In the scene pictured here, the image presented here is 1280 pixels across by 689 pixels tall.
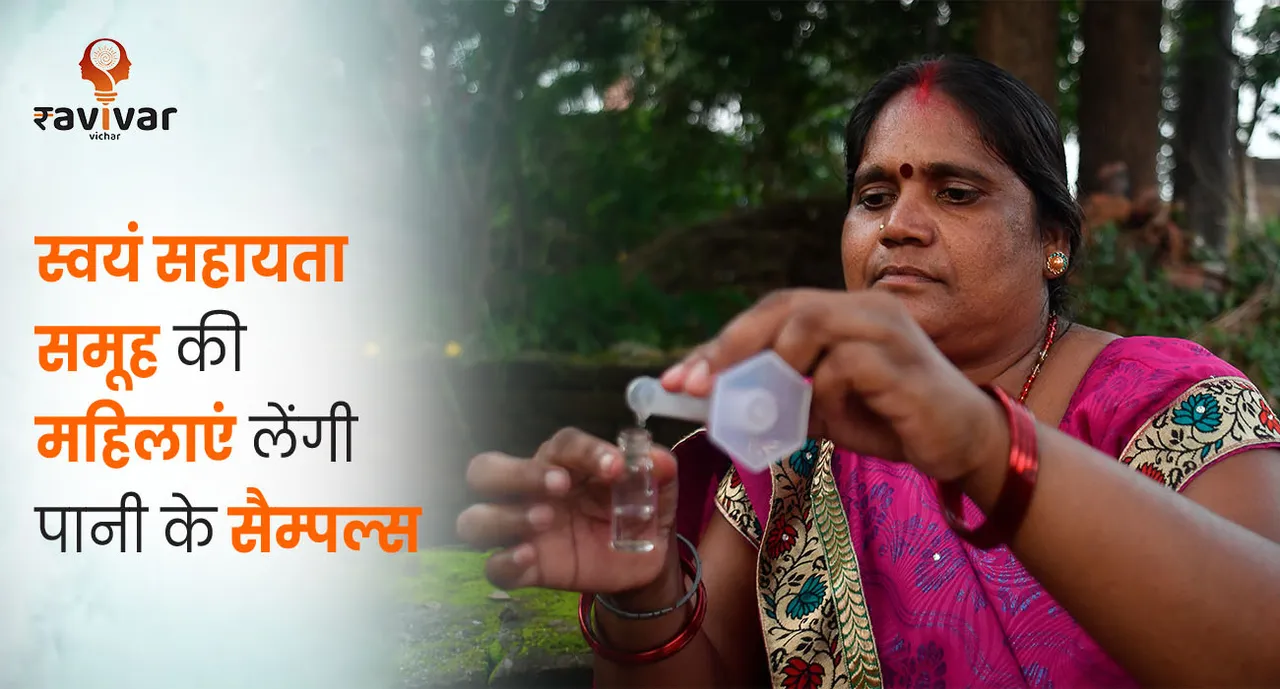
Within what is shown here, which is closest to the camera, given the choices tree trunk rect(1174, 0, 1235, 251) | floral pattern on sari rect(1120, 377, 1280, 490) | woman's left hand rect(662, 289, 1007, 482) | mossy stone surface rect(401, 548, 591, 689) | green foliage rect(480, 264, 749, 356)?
woman's left hand rect(662, 289, 1007, 482)

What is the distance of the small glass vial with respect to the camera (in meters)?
1.29

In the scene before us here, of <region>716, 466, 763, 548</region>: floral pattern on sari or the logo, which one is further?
the logo

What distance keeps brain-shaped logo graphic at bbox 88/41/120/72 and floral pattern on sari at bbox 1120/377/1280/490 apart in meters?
4.07

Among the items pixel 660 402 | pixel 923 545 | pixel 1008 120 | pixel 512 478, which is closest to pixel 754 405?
pixel 660 402

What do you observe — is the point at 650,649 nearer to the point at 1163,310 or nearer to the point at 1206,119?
the point at 1163,310

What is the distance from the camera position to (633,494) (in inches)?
51.4

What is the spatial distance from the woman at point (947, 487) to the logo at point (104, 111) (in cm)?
332

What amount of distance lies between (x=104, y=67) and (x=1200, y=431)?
418cm

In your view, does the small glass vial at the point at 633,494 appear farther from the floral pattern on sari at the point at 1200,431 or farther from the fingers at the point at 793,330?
the floral pattern on sari at the point at 1200,431

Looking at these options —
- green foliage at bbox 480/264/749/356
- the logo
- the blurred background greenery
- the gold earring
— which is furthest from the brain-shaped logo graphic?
the gold earring

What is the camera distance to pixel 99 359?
3787 mm

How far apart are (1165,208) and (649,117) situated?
3.31 meters

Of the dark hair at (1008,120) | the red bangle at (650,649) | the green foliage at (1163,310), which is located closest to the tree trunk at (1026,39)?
the green foliage at (1163,310)

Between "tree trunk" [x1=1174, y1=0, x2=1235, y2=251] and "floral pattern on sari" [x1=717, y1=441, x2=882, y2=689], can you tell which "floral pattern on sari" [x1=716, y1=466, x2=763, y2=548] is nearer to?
"floral pattern on sari" [x1=717, y1=441, x2=882, y2=689]
